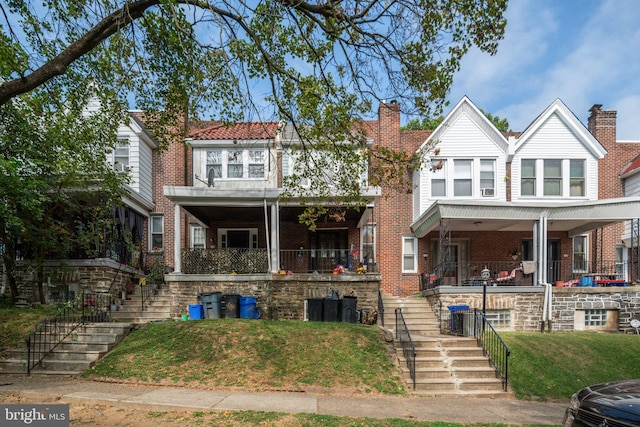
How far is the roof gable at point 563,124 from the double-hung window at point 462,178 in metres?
2.18

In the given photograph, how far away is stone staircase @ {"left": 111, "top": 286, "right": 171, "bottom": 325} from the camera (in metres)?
13.7

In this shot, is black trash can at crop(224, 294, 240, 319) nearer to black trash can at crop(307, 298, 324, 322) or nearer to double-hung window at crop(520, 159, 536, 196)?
black trash can at crop(307, 298, 324, 322)

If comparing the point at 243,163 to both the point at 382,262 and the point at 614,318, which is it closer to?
the point at 382,262

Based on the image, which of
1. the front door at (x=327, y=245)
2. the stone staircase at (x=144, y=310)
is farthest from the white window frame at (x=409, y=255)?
the stone staircase at (x=144, y=310)

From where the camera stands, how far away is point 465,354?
10414 millimetres

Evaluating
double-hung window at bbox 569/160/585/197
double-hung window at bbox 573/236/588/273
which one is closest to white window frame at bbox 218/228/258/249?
double-hung window at bbox 569/160/585/197

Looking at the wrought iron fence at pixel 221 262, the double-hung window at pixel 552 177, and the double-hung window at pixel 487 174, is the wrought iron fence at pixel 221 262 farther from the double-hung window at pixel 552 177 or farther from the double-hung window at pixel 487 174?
the double-hung window at pixel 552 177

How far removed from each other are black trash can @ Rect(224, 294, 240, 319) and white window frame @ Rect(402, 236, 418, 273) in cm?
793

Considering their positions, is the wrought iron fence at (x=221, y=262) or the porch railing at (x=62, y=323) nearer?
the porch railing at (x=62, y=323)

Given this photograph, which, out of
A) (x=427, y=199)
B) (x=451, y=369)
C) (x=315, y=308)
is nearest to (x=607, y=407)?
(x=451, y=369)

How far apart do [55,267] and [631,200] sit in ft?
63.7

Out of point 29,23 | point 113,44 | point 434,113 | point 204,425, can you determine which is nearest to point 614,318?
point 434,113

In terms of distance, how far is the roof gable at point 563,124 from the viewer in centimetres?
1809

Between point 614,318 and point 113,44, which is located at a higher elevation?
point 113,44
